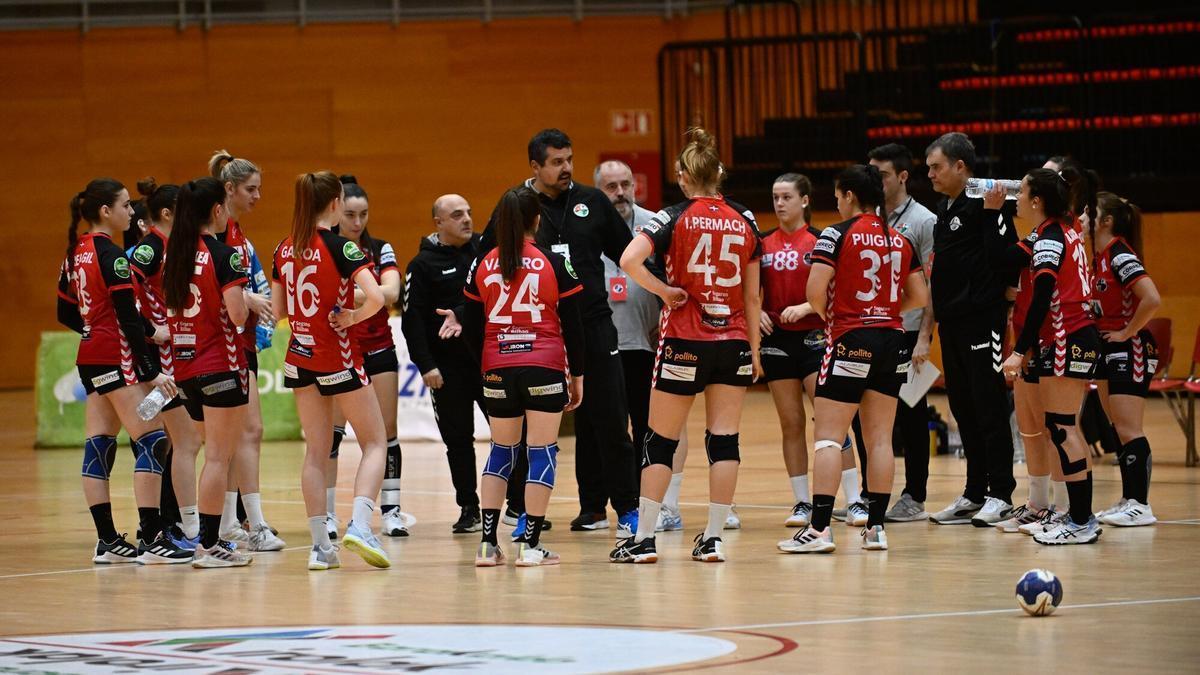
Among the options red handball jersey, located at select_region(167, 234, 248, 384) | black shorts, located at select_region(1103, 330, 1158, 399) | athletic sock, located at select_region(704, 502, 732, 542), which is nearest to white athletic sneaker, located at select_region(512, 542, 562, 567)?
athletic sock, located at select_region(704, 502, 732, 542)

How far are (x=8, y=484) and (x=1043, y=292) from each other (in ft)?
24.7

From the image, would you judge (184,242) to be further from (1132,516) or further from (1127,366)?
(1132,516)

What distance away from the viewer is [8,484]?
37.7 feet

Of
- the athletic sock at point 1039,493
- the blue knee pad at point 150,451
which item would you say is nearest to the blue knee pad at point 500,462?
the blue knee pad at point 150,451

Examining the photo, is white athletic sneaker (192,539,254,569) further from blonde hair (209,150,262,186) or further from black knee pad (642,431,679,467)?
black knee pad (642,431,679,467)

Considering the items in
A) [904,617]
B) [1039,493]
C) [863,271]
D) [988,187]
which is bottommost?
[904,617]

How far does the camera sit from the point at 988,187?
8.12m

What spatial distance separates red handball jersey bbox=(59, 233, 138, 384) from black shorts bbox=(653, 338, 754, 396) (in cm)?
246

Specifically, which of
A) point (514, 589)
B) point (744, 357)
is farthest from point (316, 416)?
point (744, 357)

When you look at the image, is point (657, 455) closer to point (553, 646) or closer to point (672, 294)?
point (672, 294)

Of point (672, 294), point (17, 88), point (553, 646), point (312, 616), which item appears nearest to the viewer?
point (553, 646)

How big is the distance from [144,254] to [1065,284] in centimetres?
431

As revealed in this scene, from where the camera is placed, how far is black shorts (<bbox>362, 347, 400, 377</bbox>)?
8484 mm

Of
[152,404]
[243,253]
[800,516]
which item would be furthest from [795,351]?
[152,404]
